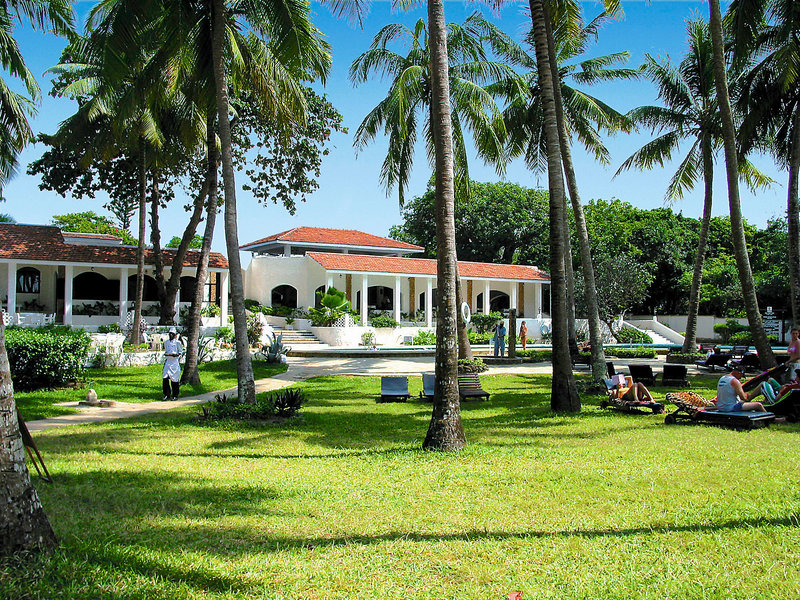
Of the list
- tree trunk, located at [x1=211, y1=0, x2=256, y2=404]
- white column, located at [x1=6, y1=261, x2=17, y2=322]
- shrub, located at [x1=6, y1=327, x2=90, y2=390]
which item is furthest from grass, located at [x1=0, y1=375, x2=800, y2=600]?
white column, located at [x1=6, y1=261, x2=17, y2=322]

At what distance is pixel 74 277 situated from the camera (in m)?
30.3

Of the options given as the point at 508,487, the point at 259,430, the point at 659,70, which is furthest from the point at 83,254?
the point at 508,487

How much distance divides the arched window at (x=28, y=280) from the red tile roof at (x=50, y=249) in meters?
2.20

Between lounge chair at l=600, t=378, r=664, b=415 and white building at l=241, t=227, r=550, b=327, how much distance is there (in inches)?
839

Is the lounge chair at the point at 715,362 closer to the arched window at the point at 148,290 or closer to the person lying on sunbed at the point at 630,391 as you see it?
the person lying on sunbed at the point at 630,391

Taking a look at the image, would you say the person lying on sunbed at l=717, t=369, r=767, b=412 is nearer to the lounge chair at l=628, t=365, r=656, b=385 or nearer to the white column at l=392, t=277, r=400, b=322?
the lounge chair at l=628, t=365, r=656, b=385

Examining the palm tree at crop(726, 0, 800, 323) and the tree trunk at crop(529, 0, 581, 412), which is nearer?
the tree trunk at crop(529, 0, 581, 412)

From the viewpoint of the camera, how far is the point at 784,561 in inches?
173

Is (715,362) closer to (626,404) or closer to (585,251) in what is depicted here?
(585,251)

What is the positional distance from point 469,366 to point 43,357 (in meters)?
10.4

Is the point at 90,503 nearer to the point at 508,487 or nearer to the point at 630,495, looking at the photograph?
the point at 508,487

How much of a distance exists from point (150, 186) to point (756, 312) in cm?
2222

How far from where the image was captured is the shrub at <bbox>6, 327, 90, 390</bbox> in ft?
45.6

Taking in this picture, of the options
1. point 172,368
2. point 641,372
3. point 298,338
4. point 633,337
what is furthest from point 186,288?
point 641,372
